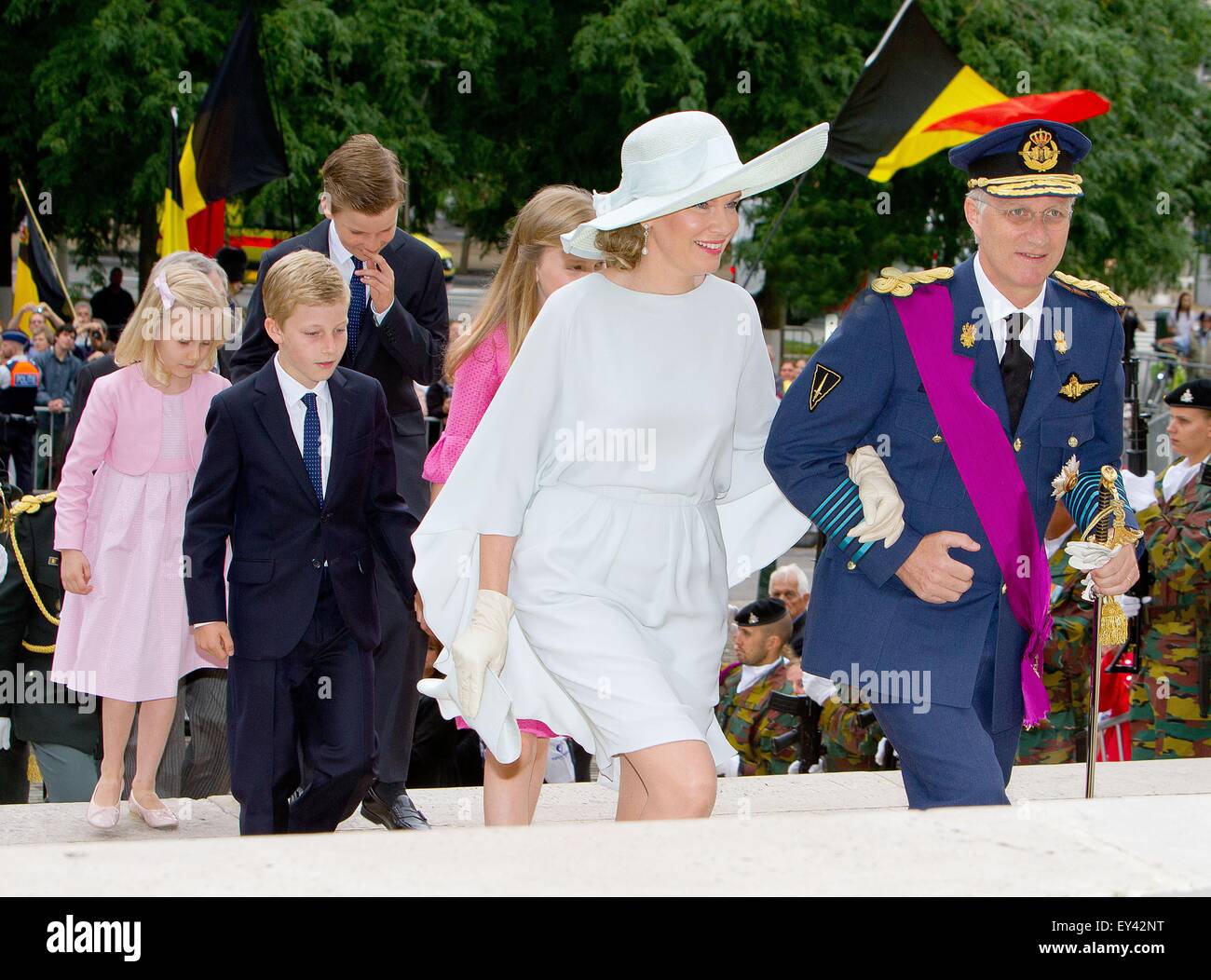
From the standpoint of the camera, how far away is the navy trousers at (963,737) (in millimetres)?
3662

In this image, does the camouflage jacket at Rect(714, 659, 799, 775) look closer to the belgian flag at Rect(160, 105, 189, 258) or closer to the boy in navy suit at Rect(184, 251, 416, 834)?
the boy in navy suit at Rect(184, 251, 416, 834)

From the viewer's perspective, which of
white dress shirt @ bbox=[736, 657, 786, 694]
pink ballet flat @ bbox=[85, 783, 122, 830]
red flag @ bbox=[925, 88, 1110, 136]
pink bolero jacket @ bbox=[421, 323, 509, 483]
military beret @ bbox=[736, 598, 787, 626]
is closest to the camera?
pink bolero jacket @ bbox=[421, 323, 509, 483]

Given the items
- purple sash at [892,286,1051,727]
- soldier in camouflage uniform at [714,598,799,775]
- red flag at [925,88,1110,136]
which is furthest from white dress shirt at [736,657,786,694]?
red flag at [925,88,1110,136]

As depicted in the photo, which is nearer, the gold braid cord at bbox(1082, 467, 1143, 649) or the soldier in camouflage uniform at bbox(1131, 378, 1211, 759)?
the gold braid cord at bbox(1082, 467, 1143, 649)

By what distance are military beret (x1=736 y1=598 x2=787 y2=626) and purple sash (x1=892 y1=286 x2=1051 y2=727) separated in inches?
157

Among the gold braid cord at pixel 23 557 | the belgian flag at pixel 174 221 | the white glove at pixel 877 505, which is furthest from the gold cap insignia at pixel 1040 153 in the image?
the belgian flag at pixel 174 221

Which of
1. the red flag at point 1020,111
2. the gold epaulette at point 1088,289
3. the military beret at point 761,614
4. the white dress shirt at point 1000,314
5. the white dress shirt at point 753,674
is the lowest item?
the white dress shirt at point 753,674

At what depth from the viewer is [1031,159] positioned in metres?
3.99

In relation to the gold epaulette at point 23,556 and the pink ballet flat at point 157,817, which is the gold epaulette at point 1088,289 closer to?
the pink ballet flat at point 157,817

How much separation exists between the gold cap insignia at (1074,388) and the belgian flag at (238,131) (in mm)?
7724

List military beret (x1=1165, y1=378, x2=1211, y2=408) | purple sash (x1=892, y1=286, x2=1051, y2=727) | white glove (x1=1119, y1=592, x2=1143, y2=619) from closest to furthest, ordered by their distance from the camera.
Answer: purple sash (x1=892, y1=286, x2=1051, y2=727)
white glove (x1=1119, y1=592, x2=1143, y2=619)
military beret (x1=1165, y1=378, x2=1211, y2=408)

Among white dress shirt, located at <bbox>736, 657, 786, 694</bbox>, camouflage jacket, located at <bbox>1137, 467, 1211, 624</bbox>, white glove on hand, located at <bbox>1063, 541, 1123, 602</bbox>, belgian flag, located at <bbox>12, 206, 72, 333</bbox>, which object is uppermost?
belgian flag, located at <bbox>12, 206, 72, 333</bbox>

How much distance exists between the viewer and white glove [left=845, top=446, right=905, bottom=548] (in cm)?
377

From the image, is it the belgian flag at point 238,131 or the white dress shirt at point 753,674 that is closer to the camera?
the white dress shirt at point 753,674
